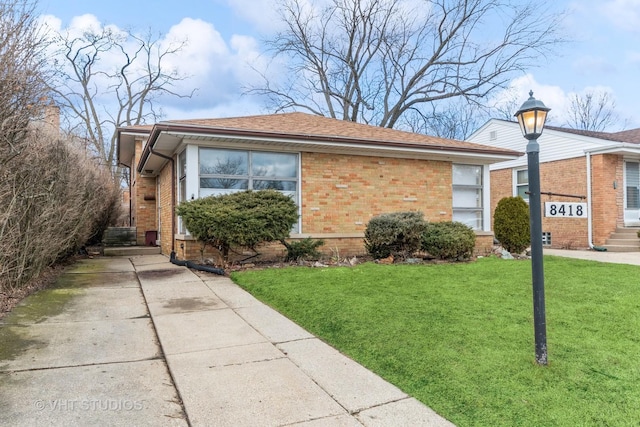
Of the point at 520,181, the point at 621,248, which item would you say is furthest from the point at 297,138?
the point at 520,181

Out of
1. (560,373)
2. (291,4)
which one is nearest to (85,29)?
(291,4)

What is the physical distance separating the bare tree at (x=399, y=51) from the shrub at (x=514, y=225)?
1565 cm

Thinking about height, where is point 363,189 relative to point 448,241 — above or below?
above

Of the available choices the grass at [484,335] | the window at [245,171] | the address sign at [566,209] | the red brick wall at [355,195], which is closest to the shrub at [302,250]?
the red brick wall at [355,195]

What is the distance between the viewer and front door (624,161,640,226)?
14414mm

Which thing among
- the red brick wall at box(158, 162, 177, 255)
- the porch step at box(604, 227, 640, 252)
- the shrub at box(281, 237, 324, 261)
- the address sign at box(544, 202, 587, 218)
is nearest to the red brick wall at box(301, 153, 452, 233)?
the shrub at box(281, 237, 324, 261)

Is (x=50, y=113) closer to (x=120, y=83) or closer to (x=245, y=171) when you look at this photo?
(x=245, y=171)

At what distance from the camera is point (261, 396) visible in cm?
295

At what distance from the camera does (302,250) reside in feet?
29.6

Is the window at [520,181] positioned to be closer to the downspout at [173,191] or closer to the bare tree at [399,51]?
the bare tree at [399,51]

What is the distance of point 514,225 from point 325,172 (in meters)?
5.13

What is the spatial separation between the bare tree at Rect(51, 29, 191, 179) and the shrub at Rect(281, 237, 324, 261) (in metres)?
22.3

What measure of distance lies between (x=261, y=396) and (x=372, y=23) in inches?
1036

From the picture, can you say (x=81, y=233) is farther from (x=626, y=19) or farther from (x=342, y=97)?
(x=342, y=97)
